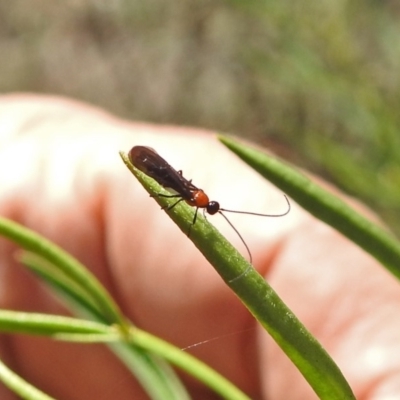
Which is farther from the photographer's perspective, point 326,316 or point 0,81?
point 0,81

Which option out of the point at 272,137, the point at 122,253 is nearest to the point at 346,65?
the point at 272,137

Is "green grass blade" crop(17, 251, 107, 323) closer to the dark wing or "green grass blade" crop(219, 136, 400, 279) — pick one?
the dark wing

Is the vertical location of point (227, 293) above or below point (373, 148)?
below

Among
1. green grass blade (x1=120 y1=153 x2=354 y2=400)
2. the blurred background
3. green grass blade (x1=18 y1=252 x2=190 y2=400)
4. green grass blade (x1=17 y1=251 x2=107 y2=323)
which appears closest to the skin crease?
green grass blade (x1=18 y1=252 x2=190 y2=400)

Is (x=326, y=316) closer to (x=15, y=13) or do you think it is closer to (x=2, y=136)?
(x=2, y=136)

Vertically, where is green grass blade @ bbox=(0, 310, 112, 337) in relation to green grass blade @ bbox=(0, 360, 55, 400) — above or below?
above

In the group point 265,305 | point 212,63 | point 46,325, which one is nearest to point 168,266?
point 46,325

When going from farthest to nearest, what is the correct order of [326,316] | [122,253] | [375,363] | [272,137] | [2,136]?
[272,137]
[2,136]
[122,253]
[326,316]
[375,363]
